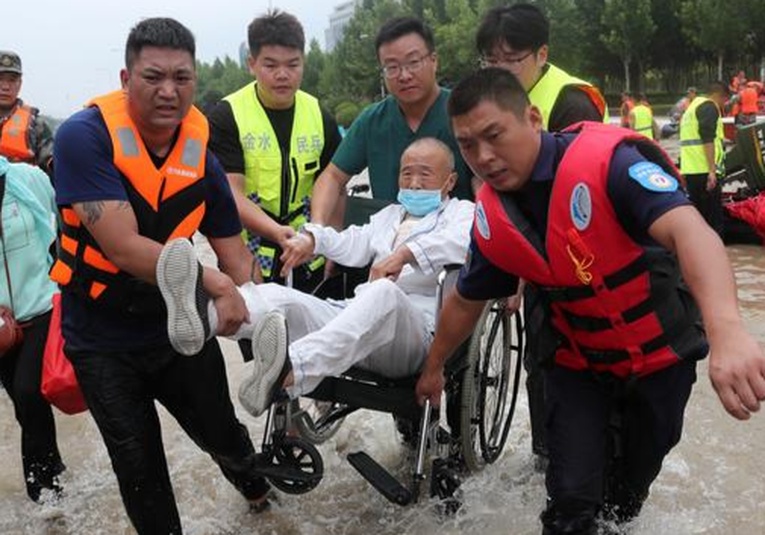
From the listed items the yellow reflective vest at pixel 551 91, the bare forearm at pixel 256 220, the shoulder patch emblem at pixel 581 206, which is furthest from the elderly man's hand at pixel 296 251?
the shoulder patch emblem at pixel 581 206

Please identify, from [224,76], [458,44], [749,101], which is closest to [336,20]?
[224,76]

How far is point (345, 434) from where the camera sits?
4.16m

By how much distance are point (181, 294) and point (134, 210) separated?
0.37 metres

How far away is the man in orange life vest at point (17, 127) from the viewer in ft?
16.2

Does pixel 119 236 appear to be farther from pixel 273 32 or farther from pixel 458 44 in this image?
pixel 458 44

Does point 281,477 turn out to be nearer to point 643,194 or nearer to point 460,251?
point 460,251

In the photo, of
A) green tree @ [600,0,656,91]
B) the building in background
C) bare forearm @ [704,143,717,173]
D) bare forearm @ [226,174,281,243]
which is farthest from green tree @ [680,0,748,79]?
the building in background

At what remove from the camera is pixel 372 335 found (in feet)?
9.04

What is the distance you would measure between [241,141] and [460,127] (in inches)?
67.9

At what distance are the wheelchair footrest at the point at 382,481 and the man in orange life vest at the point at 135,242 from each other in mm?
631

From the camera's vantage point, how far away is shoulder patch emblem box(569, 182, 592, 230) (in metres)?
2.11

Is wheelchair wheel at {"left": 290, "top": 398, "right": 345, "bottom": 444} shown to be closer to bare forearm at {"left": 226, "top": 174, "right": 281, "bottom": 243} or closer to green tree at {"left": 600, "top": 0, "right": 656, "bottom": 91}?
bare forearm at {"left": 226, "top": 174, "right": 281, "bottom": 243}

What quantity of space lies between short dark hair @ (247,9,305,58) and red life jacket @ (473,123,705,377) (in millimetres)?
1673

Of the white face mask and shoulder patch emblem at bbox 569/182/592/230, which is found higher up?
shoulder patch emblem at bbox 569/182/592/230
